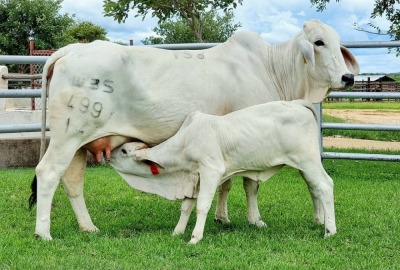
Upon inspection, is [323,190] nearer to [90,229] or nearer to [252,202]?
[252,202]

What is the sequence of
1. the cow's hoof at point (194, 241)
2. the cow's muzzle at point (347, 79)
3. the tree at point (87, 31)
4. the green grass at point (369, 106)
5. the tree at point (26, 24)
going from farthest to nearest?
the tree at point (87, 31)
the tree at point (26, 24)
the green grass at point (369, 106)
the cow's muzzle at point (347, 79)
the cow's hoof at point (194, 241)

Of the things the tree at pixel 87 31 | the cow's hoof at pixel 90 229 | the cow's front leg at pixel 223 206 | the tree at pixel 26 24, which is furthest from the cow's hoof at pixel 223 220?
the tree at pixel 87 31

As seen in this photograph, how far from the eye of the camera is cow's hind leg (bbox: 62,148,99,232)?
5352 millimetres

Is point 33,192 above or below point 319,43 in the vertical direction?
below

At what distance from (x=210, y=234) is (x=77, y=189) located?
120 cm

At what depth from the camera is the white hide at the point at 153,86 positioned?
5.00 metres

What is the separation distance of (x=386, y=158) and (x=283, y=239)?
12.9 feet

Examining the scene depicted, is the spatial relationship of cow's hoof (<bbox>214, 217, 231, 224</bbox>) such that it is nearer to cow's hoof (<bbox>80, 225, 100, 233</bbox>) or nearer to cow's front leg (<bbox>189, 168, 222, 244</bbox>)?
cow's front leg (<bbox>189, 168, 222, 244</bbox>)

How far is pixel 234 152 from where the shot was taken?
4.96 m

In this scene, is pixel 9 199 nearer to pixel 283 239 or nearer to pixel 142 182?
pixel 142 182

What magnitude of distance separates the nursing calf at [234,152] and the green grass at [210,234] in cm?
40

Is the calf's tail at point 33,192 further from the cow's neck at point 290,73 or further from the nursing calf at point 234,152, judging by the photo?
the cow's neck at point 290,73

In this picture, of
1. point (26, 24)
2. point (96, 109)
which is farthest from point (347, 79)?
point (26, 24)

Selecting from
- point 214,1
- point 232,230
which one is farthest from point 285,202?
point 214,1
